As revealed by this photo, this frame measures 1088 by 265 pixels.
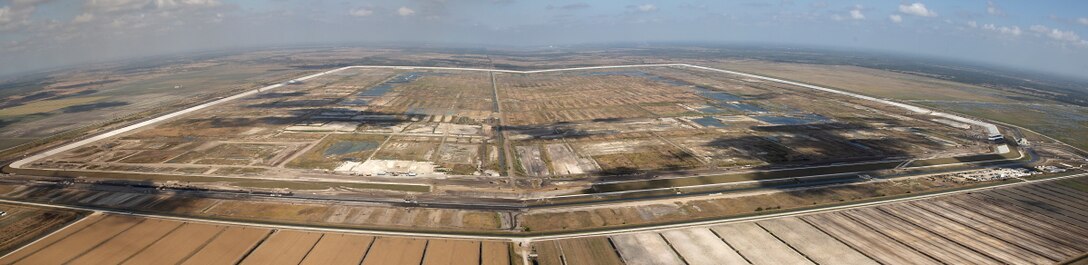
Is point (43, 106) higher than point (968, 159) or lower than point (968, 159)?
lower

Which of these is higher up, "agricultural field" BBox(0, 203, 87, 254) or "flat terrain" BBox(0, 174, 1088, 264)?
"flat terrain" BBox(0, 174, 1088, 264)

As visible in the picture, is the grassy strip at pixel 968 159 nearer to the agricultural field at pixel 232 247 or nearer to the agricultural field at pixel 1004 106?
the agricultural field at pixel 1004 106

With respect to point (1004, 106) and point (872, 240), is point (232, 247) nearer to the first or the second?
point (872, 240)

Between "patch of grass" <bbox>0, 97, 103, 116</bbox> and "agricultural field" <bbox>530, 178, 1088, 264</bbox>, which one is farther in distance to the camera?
"patch of grass" <bbox>0, 97, 103, 116</bbox>

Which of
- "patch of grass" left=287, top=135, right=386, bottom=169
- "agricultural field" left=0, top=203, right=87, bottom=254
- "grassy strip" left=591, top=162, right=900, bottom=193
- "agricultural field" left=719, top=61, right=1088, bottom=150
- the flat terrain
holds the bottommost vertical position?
"agricultural field" left=0, top=203, right=87, bottom=254

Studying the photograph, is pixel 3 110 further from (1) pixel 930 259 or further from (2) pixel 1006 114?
(2) pixel 1006 114

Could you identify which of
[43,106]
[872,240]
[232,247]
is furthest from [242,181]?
[43,106]

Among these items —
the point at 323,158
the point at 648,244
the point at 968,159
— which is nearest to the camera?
the point at 648,244

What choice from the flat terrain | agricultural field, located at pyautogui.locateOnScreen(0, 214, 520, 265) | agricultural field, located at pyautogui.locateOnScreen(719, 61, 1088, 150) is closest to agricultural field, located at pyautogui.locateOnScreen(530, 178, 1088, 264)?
the flat terrain

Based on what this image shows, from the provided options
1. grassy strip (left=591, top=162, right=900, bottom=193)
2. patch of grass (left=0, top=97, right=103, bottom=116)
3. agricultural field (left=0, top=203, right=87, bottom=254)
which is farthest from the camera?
patch of grass (left=0, top=97, right=103, bottom=116)

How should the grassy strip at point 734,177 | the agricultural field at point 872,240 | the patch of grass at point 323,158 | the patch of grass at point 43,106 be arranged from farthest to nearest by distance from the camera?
the patch of grass at point 43,106, the patch of grass at point 323,158, the grassy strip at point 734,177, the agricultural field at point 872,240

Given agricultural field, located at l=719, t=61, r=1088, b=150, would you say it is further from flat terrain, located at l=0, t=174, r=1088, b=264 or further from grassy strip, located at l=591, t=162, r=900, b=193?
flat terrain, located at l=0, t=174, r=1088, b=264

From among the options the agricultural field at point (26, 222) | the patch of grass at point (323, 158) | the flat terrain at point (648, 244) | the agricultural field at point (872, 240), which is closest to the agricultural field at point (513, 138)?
the patch of grass at point (323, 158)

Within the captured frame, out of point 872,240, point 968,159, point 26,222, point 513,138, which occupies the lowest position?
point 26,222
